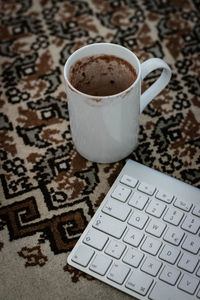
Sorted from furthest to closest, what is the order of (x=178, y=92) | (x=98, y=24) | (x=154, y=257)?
1. (x=98, y=24)
2. (x=178, y=92)
3. (x=154, y=257)

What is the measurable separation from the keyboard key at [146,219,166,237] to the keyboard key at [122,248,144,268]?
0.03 meters

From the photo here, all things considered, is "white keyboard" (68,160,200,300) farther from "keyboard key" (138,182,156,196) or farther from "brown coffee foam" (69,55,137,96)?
"brown coffee foam" (69,55,137,96)

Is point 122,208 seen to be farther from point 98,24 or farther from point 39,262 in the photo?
point 98,24

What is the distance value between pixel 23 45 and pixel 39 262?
42 centimetres

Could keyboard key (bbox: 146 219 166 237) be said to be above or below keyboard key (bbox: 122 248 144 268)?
above

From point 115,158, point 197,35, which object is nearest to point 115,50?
point 115,158

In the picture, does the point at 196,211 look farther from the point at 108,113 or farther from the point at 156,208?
the point at 108,113

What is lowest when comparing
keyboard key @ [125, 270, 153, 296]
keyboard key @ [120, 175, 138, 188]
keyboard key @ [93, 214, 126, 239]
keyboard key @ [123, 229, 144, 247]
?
keyboard key @ [125, 270, 153, 296]

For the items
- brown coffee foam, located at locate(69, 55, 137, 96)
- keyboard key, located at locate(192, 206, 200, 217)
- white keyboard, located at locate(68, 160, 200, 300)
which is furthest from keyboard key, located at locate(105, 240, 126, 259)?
brown coffee foam, located at locate(69, 55, 137, 96)

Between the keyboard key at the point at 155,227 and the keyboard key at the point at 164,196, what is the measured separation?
0.03m

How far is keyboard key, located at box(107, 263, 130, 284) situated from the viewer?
1.75 feet

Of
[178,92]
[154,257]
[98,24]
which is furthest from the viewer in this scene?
[98,24]

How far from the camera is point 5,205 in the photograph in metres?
0.61

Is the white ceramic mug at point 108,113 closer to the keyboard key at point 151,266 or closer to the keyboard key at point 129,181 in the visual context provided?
the keyboard key at point 129,181
